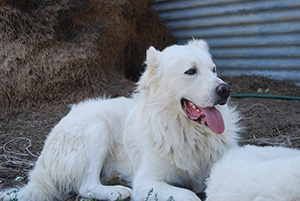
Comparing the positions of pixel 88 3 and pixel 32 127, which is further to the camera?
pixel 88 3

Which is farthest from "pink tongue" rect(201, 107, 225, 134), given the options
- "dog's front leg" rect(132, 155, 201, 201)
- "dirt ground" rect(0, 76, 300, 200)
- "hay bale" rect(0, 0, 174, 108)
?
"hay bale" rect(0, 0, 174, 108)

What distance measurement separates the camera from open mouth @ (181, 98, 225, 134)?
3.30 m

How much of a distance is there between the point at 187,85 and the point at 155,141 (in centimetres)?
64

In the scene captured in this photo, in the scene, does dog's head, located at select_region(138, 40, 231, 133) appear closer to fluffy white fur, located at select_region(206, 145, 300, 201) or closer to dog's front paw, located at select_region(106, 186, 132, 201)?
fluffy white fur, located at select_region(206, 145, 300, 201)

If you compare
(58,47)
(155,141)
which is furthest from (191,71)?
(58,47)

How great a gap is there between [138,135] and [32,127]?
279 cm

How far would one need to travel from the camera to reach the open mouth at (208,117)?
330cm

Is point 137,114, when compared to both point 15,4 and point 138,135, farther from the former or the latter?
point 15,4

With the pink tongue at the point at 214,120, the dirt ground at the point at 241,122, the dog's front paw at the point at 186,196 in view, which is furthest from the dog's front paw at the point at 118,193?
the pink tongue at the point at 214,120

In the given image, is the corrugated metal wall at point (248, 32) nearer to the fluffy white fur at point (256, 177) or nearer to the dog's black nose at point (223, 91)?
the dog's black nose at point (223, 91)

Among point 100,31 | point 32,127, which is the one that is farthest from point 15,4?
point 32,127

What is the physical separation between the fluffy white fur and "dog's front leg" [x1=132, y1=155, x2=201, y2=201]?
1.55ft

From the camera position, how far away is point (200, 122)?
335 cm

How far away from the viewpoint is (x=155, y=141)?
3.58 metres
